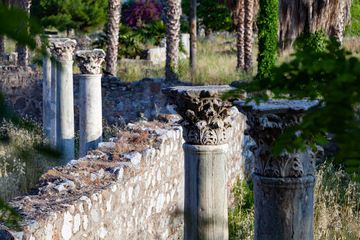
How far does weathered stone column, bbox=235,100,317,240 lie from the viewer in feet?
16.0

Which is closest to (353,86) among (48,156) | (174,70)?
(48,156)

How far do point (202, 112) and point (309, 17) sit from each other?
8806 mm

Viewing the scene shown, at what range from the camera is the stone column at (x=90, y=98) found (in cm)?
1138

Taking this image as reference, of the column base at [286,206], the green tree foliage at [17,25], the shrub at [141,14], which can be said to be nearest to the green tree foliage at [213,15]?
the shrub at [141,14]

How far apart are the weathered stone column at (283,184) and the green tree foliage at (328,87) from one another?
279cm

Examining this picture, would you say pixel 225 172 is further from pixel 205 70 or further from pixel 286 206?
pixel 205 70

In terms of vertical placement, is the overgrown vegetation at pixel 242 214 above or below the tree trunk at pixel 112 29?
below

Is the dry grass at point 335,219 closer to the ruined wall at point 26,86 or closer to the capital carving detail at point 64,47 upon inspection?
the capital carving detail at point 64,47

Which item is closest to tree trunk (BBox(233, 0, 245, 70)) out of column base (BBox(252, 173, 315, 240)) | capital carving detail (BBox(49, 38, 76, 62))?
capital carving detail (BBox(49, 38, 76, 62))

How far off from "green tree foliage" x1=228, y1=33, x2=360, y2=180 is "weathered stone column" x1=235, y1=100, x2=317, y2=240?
279 centimetres

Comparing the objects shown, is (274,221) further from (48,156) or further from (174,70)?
(174,70)

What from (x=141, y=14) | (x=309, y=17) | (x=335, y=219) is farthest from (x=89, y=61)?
(x=141, y=14)

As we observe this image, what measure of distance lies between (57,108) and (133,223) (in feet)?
20.4

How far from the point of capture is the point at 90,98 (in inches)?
447
